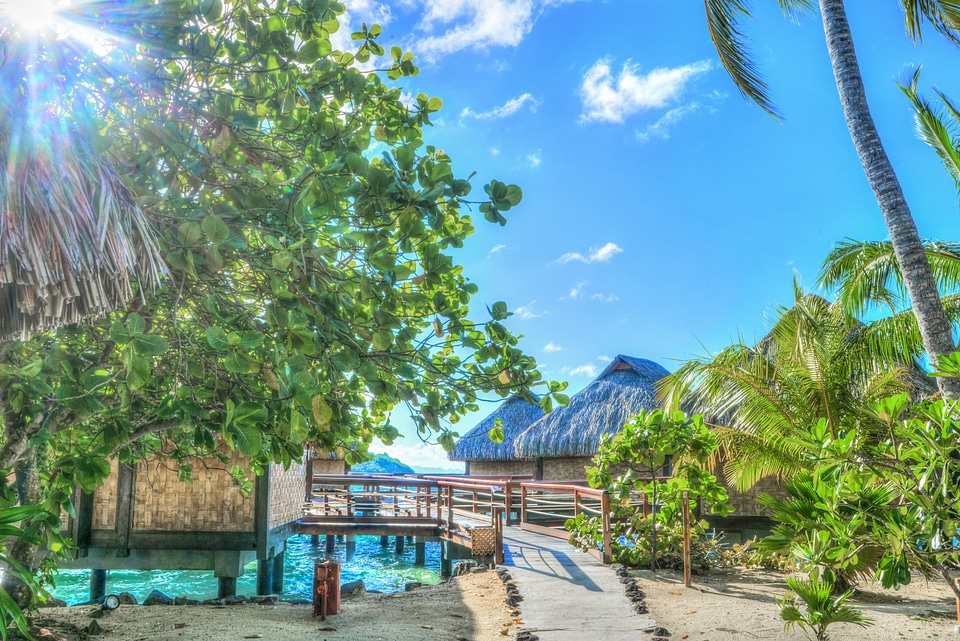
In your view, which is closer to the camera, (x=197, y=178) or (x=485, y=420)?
(x=197, y=178)

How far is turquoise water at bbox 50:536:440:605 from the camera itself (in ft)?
40.5

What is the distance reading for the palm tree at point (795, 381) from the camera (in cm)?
782

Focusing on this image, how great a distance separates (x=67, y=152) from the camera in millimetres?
2475

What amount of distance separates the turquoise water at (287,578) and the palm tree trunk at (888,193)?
927 centimetres

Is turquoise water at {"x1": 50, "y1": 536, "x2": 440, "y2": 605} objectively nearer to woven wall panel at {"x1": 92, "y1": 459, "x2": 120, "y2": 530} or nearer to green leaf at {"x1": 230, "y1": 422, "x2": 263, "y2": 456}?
woven wall panel at {"x1": 92, "y1": 459, "x2": 120, "y2": 530}

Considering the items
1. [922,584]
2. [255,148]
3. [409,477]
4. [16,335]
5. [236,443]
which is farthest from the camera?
[409,477]

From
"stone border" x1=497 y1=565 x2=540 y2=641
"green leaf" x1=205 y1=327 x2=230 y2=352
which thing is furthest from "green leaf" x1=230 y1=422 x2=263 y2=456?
"stone border" x1=497 y1=565 x2=540 y2=641

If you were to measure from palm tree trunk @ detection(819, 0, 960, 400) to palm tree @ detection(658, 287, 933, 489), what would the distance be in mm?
2888

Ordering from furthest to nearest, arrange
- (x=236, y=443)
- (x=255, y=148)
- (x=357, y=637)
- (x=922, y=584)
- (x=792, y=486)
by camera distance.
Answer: (x=922, y=584), (x=357, y=637), (x=792, y=486), (x=255, y=148), (x=236, y=443)

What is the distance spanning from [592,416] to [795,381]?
7.90 m

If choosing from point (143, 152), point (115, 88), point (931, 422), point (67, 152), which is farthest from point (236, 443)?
point (931, 422)

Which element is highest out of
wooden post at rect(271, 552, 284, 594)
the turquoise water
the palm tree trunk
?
the palm tree trunk

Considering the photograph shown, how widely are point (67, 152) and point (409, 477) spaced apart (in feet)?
57.7

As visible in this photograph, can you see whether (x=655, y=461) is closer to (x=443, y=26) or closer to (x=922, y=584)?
(x=922, y=584)
